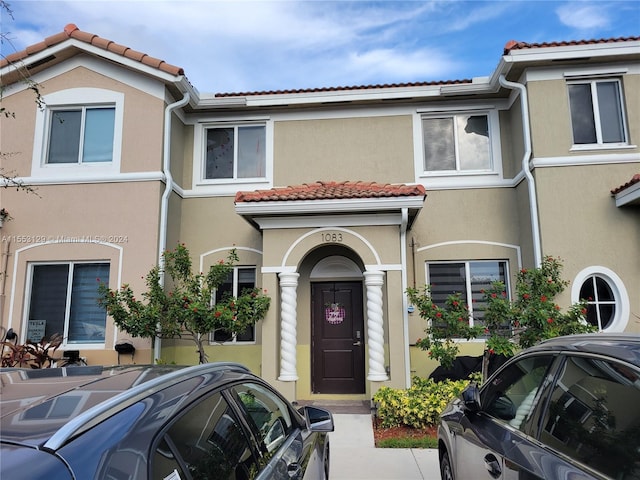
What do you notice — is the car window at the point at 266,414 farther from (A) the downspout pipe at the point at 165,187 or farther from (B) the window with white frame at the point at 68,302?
(B) the window with white frame at the point at 68,302

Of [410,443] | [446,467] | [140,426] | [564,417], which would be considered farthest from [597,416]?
[410,443]

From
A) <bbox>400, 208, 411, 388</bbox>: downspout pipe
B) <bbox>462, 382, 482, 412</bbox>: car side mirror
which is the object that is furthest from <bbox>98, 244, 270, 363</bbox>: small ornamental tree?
<bbox>462, 382, 482, 412</bbox>: car side mirror

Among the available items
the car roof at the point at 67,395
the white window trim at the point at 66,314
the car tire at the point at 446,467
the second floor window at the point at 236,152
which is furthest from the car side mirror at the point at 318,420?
the second floor window at the point at 236,152

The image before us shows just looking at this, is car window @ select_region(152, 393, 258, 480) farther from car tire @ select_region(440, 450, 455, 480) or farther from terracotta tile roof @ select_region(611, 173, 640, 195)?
terracotta tile roof @ select_region(611, 173, 640, 195)

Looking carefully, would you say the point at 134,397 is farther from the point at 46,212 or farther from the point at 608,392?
the point at 46,212

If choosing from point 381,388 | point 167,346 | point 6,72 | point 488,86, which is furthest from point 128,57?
point 381,388

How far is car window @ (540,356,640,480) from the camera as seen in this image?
189cm

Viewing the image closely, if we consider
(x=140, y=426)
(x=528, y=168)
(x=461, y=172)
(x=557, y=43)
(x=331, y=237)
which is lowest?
(x=140, y=426)

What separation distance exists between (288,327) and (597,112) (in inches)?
285

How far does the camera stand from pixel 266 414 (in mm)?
2828

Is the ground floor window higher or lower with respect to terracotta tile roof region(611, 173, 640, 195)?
lower

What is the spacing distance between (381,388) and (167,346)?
4427 millimetres

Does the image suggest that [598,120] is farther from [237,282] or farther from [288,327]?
[237,282]

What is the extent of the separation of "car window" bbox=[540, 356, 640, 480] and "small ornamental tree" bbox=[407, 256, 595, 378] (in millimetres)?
4742
